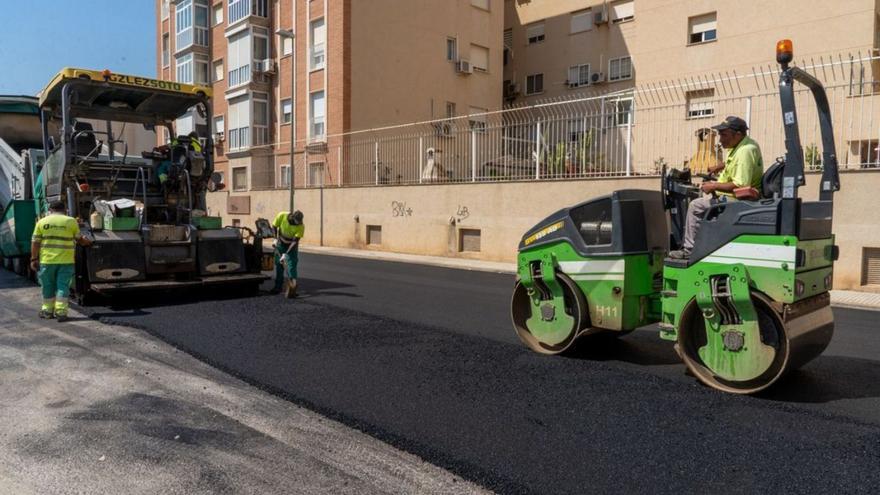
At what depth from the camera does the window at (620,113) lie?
1409 centimetres

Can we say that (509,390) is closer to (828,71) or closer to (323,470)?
(323,470)

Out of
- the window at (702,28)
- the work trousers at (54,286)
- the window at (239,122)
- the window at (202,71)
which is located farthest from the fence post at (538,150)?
the window at (202,71)

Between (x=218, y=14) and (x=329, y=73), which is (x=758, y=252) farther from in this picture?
(x=218, y=14)

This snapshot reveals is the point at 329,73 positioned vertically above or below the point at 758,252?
above

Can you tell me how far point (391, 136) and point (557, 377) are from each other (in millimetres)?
15635

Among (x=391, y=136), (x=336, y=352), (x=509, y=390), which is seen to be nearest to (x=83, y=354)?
(x=336, y=352)

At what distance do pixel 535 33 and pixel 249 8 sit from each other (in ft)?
42.4

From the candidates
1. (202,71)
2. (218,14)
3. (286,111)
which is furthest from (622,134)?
(202,71)

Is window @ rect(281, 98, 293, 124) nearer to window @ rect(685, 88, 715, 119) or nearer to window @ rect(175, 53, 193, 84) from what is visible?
window @ rect(175, 53, 193, 84)

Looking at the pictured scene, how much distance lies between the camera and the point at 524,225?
1578 cm

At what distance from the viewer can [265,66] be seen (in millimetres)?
29938

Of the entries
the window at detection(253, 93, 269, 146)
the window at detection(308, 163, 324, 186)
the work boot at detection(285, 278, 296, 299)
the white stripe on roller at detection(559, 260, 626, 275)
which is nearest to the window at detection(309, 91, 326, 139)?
the window at detection(308, 163, 324, 186)

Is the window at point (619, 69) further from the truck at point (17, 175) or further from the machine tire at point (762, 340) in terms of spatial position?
the machine tire at point (762, 340)

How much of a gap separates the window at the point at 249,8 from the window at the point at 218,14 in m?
2.50
